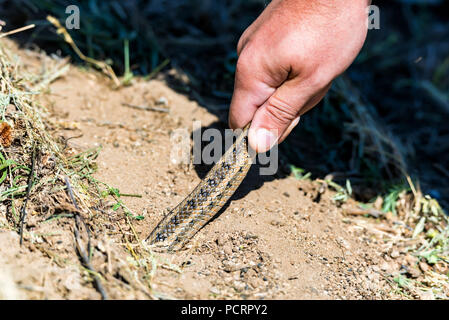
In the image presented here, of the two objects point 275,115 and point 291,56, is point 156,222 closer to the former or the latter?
point 275,115

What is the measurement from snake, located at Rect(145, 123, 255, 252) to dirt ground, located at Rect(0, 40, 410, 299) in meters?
0.10

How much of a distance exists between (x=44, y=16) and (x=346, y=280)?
3.97 metres

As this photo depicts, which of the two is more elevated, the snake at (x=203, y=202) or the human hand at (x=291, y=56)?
the human hand at (x=291, y=56)

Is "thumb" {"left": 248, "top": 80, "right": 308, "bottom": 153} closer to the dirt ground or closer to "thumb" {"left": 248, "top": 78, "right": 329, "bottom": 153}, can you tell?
"thumb" {"left": 248, "top": 78, "right": 329, "bottom": 153}

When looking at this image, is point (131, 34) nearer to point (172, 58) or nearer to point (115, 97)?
point (172, 58)

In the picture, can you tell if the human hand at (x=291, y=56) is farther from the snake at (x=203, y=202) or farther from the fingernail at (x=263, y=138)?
the snake at (x=203, y=202)

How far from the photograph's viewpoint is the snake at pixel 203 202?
3289mm

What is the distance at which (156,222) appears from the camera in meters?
3.45

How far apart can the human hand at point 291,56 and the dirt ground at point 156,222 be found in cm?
69

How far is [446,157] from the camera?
17.6ft

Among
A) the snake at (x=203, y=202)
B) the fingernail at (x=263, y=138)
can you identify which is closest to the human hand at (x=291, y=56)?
the fingernail at (x=263, y=138)

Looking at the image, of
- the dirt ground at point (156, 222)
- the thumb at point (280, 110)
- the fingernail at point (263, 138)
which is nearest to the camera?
the dirt ground at point (156, 222)

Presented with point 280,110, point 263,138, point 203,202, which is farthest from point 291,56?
point 203,202

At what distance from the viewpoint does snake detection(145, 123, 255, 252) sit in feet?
10.8
